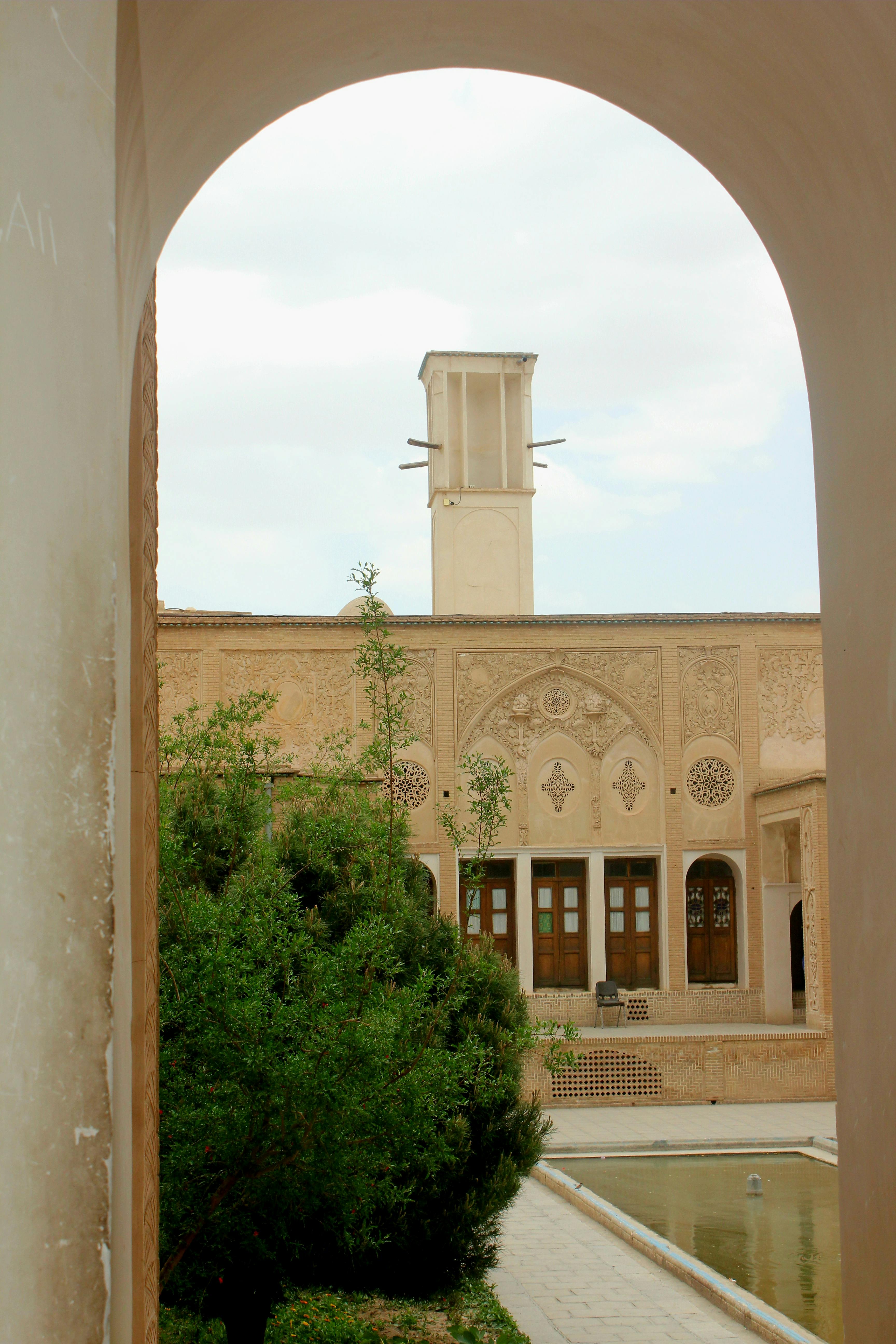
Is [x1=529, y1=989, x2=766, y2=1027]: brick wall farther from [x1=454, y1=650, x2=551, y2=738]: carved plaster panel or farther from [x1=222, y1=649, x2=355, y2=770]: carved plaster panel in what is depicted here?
[x1=222, y1=649, x2=355, y2=770]: carved plaster panel

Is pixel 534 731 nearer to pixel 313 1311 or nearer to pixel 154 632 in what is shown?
pixel 313 1311

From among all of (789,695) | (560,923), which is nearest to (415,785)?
(560,923)

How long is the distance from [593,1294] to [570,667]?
36.3 ft

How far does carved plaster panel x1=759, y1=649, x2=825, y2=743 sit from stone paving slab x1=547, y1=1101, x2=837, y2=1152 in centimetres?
520

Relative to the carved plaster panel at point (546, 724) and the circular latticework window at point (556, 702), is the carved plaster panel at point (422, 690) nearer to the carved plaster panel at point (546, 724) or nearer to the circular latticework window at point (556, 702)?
the carved plaster panel at point (546, 724)

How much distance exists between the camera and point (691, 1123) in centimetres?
1252

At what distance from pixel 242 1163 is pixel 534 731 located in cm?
1333

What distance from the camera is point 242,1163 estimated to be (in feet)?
13.5

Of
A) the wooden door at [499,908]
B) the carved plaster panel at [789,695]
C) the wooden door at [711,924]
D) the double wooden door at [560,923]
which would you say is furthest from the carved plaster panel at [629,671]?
the wooden door at [499,908]

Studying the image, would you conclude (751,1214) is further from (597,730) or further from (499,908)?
(597,730)

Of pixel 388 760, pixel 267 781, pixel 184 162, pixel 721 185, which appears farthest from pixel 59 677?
pixel 267 781

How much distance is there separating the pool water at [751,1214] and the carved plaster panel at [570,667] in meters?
7.27

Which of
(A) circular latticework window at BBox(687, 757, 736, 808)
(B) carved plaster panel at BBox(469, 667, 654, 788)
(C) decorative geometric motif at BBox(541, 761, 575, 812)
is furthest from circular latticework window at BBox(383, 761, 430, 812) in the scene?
(A) circular latticework window at BBox(687, 757, 736, 808)

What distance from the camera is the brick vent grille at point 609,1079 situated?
45.9 ft
